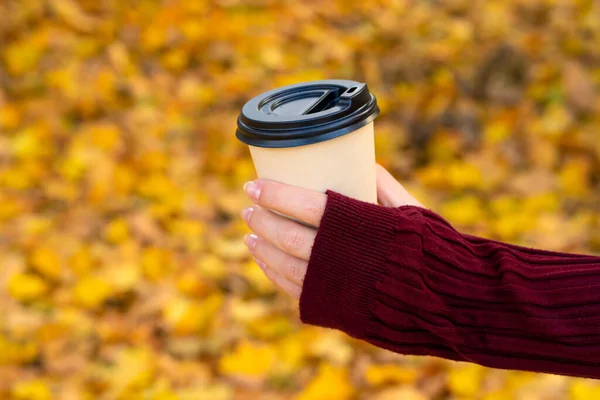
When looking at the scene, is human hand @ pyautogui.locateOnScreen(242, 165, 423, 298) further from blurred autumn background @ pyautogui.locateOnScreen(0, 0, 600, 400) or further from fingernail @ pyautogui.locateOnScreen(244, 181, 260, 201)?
blurred autumn background @ pyautogui.locateOnScreen(0, 0, 600, 400)

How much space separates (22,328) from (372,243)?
1317 millimetres

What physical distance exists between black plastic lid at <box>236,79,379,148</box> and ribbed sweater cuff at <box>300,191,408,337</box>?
106mm

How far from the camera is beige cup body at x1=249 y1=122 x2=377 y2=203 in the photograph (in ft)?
3.10

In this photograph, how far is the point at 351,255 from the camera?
90 centimetres

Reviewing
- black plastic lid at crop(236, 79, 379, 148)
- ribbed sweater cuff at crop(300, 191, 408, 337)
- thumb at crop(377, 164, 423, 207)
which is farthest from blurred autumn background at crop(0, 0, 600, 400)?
black plastic lid at crop(236, 79, 379, 148)

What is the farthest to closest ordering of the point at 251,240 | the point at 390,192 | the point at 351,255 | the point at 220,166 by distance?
1. the point at 220,166
2. the point at 390,192
3. the point at 251,240
4. the point at 351,255

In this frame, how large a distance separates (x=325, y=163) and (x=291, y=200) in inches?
3.3

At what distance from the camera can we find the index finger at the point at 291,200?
Result: 36.7 inches

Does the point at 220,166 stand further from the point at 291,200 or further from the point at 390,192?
the point at 291,200

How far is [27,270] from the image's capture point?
77.0 inches

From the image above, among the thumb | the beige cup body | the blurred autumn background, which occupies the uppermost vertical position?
the beige cup body

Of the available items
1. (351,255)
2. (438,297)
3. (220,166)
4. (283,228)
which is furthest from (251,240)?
(220,166)

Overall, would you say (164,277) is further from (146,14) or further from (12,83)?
(146,14)

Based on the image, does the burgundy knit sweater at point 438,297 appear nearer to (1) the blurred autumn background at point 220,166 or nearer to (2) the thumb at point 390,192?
(2) the thumb at point 390,192
